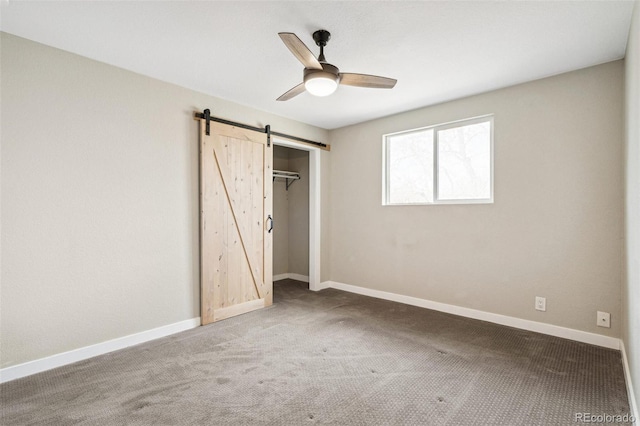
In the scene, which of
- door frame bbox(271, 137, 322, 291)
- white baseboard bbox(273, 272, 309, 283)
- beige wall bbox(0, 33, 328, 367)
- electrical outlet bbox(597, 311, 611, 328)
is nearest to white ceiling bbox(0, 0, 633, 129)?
beige wall bbox(0, 33, 328, 367)

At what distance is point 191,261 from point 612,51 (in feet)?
14.4

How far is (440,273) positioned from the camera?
3.91 m

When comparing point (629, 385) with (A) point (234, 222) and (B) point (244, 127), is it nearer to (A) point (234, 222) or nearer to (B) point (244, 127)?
(A) point (234, 222)

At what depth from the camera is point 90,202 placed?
2.74m

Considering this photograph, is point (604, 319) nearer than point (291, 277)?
Yes

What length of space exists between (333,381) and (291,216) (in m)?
3.96

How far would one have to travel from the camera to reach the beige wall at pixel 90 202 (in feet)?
7.82

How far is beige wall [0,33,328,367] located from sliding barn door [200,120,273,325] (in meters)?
0.13

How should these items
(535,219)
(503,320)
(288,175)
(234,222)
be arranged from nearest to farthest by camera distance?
(535,219) < (503,320) < (234,222) < (288,175)

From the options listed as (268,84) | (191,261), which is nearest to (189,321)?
(191,261)

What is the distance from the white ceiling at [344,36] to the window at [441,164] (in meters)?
0.63

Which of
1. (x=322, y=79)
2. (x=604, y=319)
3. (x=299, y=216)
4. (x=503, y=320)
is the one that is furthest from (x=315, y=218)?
(x=604, y=319)

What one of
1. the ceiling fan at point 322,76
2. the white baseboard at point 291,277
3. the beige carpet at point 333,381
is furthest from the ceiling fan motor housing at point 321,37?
the white baseboard at point 291,277

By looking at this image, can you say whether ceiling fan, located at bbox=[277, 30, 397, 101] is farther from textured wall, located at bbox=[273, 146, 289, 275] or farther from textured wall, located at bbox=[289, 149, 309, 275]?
textured wall, located at bbox=[273, 146, 289, 275]
